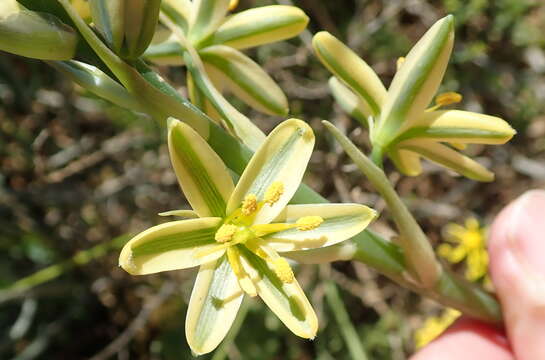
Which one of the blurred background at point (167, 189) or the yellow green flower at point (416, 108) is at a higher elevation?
the yellow green flower at point (416, 108)

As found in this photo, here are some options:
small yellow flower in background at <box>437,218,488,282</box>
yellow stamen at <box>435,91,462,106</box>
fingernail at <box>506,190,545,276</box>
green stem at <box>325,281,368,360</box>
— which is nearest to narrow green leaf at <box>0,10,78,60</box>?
yellow stamen at <box>435,91,462,106</box>

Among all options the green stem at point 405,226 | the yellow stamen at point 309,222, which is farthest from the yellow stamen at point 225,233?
the green stem at point 405,226

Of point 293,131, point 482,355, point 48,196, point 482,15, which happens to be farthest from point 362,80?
point 482,15

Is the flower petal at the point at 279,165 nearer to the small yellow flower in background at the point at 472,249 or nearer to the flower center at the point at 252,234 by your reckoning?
the flower center at the point at 252,234

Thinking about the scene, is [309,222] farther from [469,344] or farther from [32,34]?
[469,344]

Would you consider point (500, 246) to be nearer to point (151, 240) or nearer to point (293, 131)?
point (293, 131)

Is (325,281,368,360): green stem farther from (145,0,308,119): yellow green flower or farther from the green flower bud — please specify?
the green flower bud
